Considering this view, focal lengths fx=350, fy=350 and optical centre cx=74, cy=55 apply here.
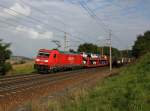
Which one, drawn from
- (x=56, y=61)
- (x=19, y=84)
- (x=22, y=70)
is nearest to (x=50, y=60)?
(x=56, y=61)

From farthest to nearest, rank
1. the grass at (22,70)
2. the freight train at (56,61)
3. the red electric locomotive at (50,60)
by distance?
the grass at (22,70) → the freight train at (56,61) → the red electric locomotive at (50,60)

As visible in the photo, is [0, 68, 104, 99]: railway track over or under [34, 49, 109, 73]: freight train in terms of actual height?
under

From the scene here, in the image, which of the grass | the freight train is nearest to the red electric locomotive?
the freight train

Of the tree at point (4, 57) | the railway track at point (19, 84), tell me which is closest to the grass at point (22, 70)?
the tree at point (4, 57)

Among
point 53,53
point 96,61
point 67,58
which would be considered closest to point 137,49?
point 96,61

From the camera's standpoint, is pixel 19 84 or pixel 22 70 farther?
pixel 22 70

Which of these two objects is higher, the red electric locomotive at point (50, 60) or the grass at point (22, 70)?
the red electric locomotive at point (50, 60)

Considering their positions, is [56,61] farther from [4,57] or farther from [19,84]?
[19,84]

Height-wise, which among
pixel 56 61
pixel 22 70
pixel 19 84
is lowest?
pixel 19 84

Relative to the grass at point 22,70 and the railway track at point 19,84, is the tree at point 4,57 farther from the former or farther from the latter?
the railway track at point 19,84

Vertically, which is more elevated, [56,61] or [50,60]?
[50,60]

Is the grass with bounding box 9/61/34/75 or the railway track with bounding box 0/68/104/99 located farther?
the grass with bounding box 9/61/34/75

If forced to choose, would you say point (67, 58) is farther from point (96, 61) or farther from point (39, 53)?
point (96, 61)

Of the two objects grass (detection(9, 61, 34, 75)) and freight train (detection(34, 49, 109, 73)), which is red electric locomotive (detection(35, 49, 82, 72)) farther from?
grass (detection(9, 61, 34, 75))
